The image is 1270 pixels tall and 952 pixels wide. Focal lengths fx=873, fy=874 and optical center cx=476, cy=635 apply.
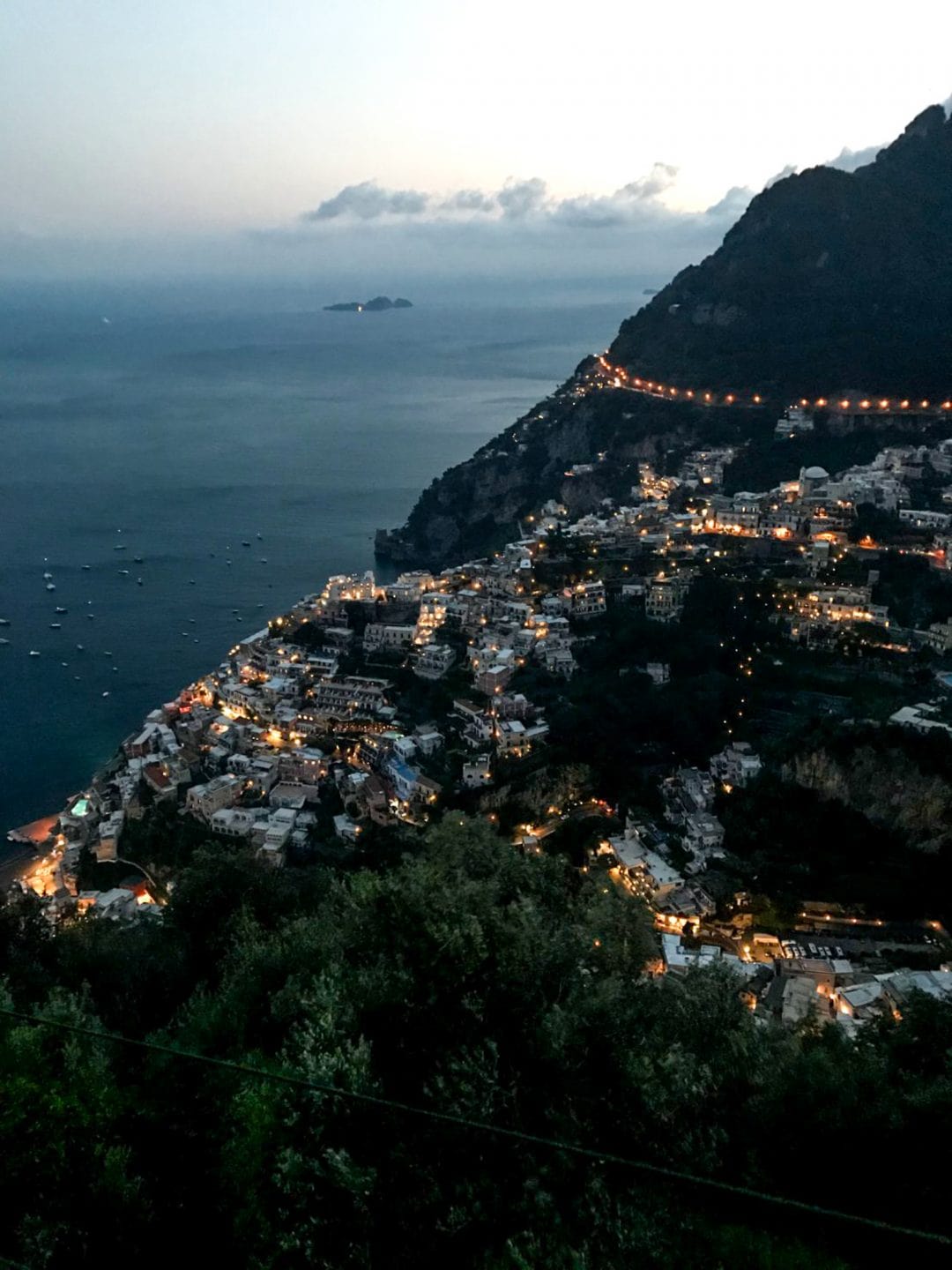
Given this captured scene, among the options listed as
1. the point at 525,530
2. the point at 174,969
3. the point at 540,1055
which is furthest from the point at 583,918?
the point at 525,530

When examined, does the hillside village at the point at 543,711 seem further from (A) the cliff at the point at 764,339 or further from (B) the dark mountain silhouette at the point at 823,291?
(B) the dark mountain silhouette at the point at 823,291

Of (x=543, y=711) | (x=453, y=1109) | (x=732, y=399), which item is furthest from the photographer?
(x=732, y=399)

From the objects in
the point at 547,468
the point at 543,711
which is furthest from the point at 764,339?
the point at 543,711

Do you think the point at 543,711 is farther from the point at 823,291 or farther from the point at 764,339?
the point at 823,291

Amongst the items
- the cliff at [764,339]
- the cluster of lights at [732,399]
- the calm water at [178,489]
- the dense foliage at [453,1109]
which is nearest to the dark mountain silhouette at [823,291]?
the cliff at [764,339]

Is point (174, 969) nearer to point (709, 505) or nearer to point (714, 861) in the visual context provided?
point (714, 861)

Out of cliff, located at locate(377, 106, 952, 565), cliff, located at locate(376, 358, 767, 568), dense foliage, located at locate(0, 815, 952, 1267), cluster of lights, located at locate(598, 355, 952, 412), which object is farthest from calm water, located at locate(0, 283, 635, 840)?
dense foliage, located at locate(0, 815, 952, 1267)
